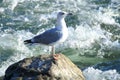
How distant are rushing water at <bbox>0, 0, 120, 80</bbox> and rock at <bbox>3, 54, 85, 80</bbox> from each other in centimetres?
255

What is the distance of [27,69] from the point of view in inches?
346

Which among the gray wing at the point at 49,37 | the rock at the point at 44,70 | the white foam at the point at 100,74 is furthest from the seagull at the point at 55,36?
the white foam at the point at 100,74

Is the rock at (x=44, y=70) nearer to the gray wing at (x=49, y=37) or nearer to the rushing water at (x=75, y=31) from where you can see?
the gray wing at (x=49, y=37)

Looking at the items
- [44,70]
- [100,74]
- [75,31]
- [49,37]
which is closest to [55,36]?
[49,37]

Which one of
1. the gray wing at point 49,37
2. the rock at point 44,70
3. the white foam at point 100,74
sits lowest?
the white foam at point 100,74

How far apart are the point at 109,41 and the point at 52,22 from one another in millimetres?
2409

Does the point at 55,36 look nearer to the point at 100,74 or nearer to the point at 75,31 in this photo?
the point at 100,74

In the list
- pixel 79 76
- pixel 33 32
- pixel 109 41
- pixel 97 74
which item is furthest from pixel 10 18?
pixel 79 76

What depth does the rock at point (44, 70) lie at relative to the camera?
871 centimetres

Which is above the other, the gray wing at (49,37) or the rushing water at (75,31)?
the gray wing at (49,37)

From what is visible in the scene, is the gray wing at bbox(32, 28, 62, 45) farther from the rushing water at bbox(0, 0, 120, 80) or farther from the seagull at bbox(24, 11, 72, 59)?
the rushing water at bbox(0, 0, 120, 80)

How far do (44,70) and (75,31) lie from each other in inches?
262

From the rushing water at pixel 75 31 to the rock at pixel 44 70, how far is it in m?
2.55

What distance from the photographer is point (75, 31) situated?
50.2 feet
